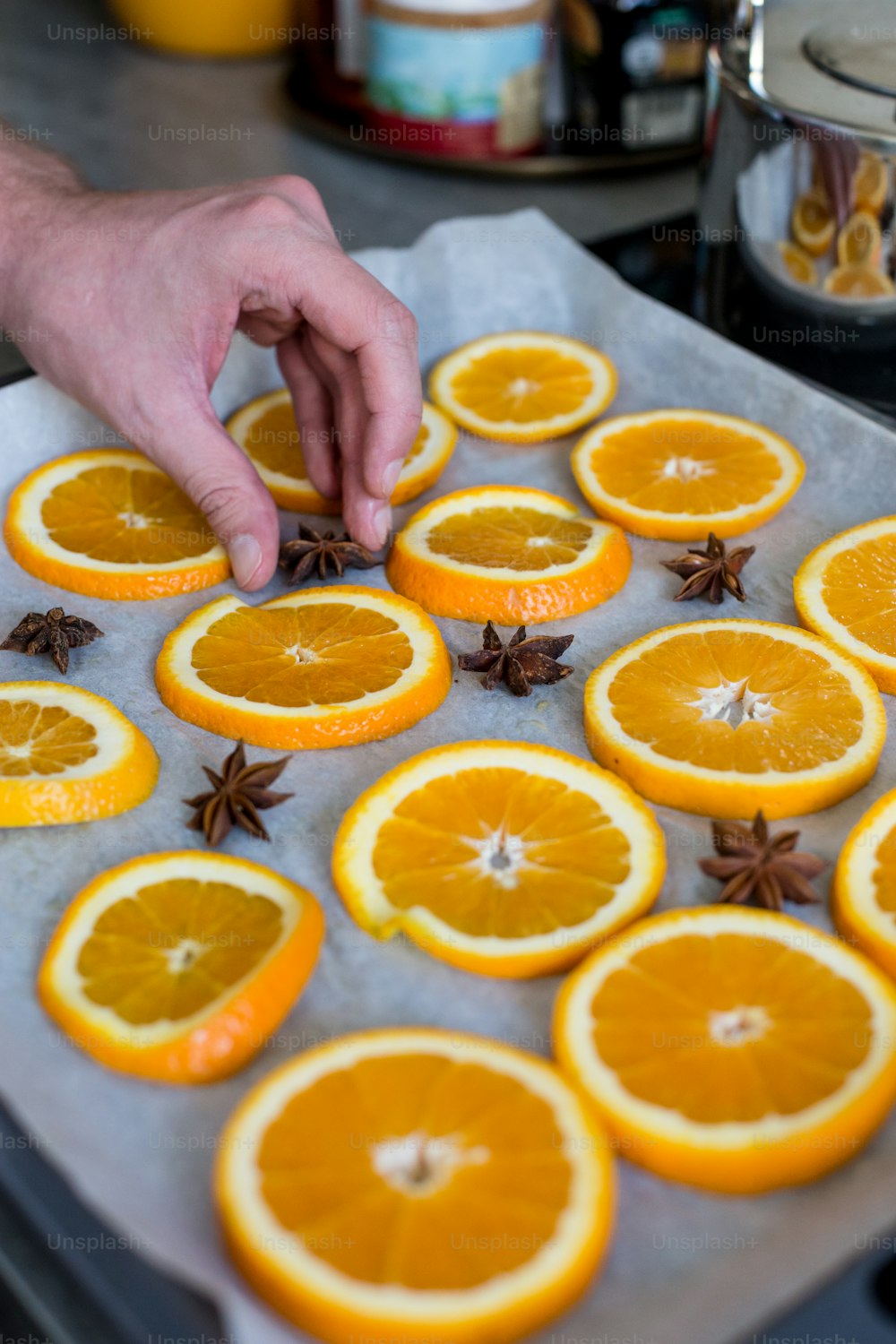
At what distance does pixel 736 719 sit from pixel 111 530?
103 cm

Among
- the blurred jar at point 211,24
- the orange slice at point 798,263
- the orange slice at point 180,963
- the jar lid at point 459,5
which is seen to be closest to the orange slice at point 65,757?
the orange slice at point 180,963

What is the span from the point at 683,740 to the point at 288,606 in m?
0.63

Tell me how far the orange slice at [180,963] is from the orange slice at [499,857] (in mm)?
108

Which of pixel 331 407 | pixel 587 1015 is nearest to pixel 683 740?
pixel 587 1015

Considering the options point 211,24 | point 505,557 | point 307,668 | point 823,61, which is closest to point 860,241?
point 823,61

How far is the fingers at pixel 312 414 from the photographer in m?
2.19

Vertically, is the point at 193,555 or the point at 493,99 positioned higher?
the point at 493,99

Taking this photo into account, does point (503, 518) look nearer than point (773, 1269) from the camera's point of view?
No

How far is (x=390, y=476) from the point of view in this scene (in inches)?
78.4

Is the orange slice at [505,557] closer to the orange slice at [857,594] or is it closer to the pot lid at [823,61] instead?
the orange slice at [857,594]

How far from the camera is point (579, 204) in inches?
123

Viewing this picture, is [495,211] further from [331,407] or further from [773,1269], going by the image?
[773,1269]

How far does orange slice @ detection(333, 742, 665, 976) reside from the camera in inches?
55.7

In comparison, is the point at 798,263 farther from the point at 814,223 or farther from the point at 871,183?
the point at 871,183
